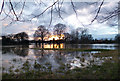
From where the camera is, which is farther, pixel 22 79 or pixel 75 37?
pixel 75 37

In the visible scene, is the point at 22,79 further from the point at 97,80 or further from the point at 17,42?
the point at 17,42

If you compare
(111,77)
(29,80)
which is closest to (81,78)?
(111,77)

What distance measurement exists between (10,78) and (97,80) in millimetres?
4105

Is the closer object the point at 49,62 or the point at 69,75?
the point at 69,75

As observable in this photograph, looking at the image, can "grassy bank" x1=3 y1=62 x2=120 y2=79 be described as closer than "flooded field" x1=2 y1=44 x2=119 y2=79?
Yes

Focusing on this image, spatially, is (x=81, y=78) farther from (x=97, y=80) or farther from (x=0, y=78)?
(x=0, y=78)

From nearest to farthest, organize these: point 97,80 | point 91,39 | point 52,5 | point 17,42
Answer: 1. point 52,5
2. point 97,80
3. point 17,42
4. point 91,39

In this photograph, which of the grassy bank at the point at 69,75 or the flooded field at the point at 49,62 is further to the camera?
the flooded field at the point at 49,62

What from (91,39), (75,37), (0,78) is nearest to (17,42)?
(75,37)

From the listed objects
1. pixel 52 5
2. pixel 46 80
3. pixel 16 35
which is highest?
pixel 16 35

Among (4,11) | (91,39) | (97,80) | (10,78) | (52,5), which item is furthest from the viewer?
(91,39)

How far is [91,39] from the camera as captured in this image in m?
79.4

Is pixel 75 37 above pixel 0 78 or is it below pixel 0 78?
above

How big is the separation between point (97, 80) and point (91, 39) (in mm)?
79243
